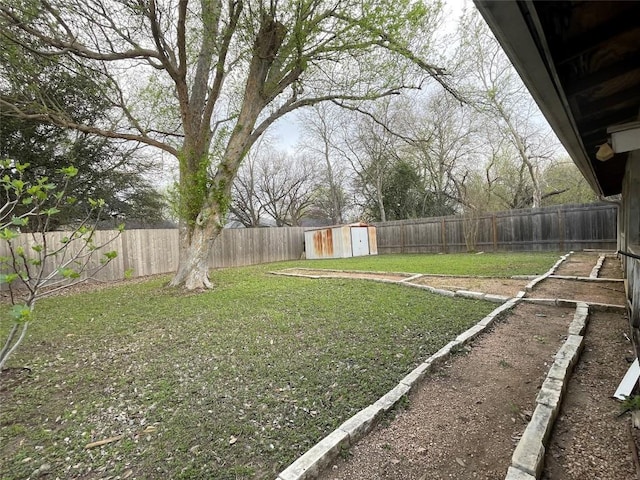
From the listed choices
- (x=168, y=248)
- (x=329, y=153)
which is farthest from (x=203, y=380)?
(x=329, y=153)

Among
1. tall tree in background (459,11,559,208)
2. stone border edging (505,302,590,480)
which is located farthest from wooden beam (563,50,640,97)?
tall tree in background (459,11,559,208)

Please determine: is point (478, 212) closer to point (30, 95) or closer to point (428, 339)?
point (428, 339)

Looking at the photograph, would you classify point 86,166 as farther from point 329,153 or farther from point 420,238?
point 329,153

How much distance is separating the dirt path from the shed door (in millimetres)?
10351

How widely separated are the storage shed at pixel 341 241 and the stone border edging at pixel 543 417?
408 inches

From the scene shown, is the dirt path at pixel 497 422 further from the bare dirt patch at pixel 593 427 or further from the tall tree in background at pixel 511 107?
the tall tree in background at pixel 511 107

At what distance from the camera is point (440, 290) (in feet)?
16.1

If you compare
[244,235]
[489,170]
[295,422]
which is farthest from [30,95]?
[489,170]

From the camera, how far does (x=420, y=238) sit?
1342 cm

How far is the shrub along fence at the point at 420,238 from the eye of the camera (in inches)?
345

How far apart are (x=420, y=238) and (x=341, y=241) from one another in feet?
12.3

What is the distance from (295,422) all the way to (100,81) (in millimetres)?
8199

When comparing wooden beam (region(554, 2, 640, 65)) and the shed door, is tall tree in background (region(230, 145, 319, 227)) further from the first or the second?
wooden beam (region(554, 2, 640, 65))

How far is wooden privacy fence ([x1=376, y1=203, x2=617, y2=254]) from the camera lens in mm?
9461
